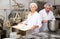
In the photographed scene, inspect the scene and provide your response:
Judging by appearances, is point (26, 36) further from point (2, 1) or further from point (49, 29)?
point (2, 1)

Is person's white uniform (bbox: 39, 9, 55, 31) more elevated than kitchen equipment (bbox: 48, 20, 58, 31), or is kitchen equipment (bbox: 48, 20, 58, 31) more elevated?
person's white uniform (bbox: 39, 9, 55, 31)

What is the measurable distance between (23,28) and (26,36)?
0.06 metres

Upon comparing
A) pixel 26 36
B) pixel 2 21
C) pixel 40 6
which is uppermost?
pixel 40 6

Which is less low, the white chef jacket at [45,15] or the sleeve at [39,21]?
the white chef jacket at [45,15]

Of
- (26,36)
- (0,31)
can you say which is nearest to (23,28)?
(26,36)

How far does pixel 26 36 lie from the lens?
4.02ft

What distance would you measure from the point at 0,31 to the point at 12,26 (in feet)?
0.30

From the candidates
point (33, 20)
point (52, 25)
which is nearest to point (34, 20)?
point (33, 20)

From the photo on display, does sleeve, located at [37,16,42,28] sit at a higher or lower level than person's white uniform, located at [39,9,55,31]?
lower

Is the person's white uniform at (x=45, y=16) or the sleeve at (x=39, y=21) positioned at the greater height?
the person's white uniform at (x=45, y=16)

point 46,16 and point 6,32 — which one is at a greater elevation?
point 46,16

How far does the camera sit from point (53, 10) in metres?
1.25

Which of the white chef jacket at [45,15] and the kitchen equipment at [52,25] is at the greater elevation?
the white chef jacket at [45,15]

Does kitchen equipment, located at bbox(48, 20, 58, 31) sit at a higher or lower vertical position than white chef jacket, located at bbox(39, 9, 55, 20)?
lower
